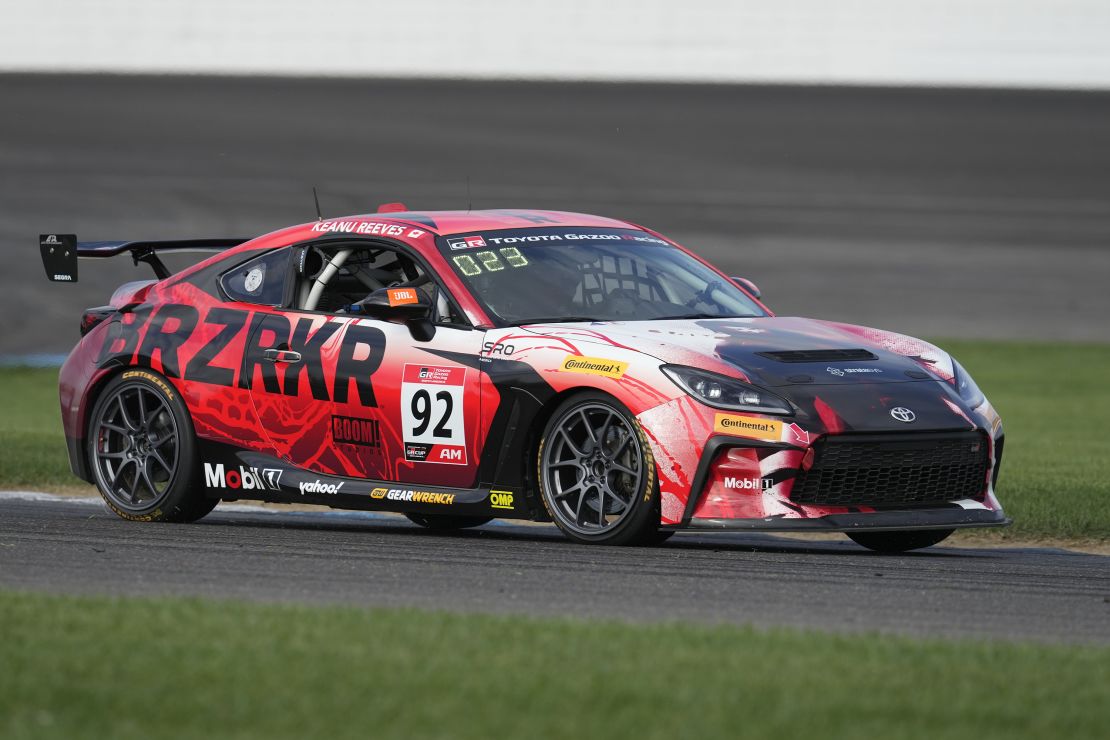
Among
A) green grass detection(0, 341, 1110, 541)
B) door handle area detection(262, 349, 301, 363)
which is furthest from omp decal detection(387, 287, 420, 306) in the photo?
green grass detection(0, 341, 1110, 541)

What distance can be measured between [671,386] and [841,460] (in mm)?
736

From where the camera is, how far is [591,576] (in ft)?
25.1

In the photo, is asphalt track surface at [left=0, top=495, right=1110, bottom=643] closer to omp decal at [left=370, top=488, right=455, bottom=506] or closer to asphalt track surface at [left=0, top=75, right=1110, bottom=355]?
omp decal at [left=370, top=488, right=455, bottom=506]

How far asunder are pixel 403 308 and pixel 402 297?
0.05 metres

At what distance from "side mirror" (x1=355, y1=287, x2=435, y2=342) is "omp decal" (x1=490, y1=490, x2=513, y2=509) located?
77 centimetres

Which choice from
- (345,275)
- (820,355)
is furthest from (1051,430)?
(820,355)

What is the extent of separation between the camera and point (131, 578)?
24.5 ft

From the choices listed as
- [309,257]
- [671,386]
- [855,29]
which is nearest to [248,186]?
[855,29]

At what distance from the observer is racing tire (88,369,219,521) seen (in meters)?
10.2

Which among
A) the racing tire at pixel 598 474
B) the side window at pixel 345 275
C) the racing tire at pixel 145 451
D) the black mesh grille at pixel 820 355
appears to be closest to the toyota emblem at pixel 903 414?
the black mesh grille at pixel 820 355

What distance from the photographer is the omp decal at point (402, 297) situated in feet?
30.2

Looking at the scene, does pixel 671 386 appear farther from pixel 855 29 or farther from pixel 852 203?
pixel 855 29

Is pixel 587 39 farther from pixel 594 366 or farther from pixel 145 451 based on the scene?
pixel 594 366

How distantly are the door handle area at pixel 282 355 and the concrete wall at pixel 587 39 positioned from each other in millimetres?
27841
